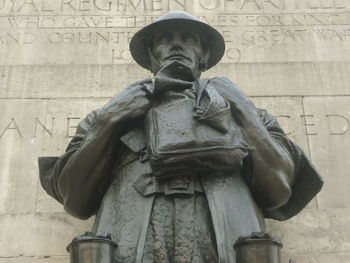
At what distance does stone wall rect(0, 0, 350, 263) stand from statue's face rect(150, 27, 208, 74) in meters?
1.76

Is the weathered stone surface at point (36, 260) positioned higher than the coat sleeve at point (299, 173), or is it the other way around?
the coat sleeve at point (299, 173)

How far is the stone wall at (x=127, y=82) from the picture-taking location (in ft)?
20.7

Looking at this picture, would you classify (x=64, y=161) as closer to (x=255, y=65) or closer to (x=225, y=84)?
(x=225, y=84)

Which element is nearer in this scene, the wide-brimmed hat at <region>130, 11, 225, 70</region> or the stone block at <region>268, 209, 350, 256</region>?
the wide-brimmed hat at <region>130, 11, 225, 70</region>

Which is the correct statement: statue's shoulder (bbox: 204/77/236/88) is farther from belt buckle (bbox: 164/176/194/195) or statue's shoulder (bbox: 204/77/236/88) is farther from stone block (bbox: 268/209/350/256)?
stone block (bbox: 268/209/350/256)

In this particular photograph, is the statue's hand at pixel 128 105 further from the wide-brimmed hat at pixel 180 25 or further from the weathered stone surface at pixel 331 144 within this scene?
the weathered stone surface at pixel 331 144

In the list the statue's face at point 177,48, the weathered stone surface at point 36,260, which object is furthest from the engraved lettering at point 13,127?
the statue's face at point 177,48

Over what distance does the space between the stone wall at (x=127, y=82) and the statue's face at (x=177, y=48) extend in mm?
1763

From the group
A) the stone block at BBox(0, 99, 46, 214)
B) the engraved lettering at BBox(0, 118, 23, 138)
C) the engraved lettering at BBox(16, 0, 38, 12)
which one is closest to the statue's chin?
the stone block at BBox(0, 99, 46, 214)

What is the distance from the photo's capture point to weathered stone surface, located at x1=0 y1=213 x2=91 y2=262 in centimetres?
619

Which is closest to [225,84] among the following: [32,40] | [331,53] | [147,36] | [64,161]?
[147,36]

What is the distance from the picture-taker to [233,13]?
26.4ft

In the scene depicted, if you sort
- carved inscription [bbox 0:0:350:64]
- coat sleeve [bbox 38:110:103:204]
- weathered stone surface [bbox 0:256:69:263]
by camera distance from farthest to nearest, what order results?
carved inscription [bbox 0:0:350:64], weathered stone surface [bbox 0:256:69:263], coat sleeve [bbox 38:110:103:204]

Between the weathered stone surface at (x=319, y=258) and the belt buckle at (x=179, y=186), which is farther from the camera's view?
the weathered stone surface at (x=319, y=258)
